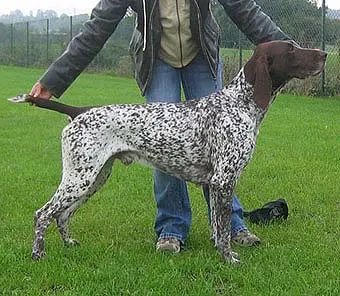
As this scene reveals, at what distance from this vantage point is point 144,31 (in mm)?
5090

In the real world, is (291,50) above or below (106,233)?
above

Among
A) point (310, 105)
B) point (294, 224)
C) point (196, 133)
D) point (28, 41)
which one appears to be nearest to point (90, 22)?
point (196, 133)

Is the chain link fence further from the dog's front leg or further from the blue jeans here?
the dog's front leg

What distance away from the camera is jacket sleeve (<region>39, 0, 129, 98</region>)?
508cm

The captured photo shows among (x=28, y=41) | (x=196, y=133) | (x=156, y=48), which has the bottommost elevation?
(x=28, y=41)

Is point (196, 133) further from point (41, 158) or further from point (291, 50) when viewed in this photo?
point (41, 158)

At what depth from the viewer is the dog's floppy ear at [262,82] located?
15.4 feet

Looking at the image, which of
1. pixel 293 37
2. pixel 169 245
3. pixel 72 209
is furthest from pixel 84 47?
pixel 293 37

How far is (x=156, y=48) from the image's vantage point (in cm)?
516

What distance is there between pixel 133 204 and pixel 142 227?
0.78 metres

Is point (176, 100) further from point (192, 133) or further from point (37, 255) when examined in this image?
point (37, 255)

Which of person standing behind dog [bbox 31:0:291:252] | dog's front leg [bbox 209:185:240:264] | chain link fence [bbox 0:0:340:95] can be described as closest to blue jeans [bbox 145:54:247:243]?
person standing behind dog [bbox 31:0:291:252]

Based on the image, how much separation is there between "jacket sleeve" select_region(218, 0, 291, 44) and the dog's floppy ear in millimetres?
506

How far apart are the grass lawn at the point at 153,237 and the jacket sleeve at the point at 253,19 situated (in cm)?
159
